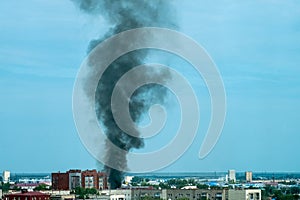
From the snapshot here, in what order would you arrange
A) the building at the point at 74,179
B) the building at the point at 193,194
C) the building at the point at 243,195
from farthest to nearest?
the building at the point at 74,179 < the building at the point at 193,194 < the building at the point at 243,195

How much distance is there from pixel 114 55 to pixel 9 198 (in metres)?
10.0

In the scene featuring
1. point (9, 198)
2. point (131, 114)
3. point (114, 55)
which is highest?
point (114, 55)

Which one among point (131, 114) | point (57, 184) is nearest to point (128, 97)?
point (131, 114)

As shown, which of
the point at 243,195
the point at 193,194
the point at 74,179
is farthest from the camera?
the point at 74,179

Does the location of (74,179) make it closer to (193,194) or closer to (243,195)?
(193,194)

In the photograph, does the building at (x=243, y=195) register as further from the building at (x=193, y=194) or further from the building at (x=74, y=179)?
the building at (x=74, y=179)

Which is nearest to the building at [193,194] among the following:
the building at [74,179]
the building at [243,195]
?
the building at [243,195]

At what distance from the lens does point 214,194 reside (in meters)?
50.2

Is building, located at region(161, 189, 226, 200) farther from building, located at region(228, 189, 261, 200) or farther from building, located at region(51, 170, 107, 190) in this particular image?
building, located at region(51, 170, 107, 190)

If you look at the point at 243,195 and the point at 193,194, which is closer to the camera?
the point at 243,195

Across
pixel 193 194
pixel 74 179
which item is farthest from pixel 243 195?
pixel 74 179

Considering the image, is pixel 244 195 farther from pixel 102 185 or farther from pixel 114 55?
pixel 114 55

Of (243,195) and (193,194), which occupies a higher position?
(193,194)

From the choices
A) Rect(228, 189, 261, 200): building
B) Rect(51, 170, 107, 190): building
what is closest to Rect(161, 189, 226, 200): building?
Rect(228, 189, 261, 200): building
